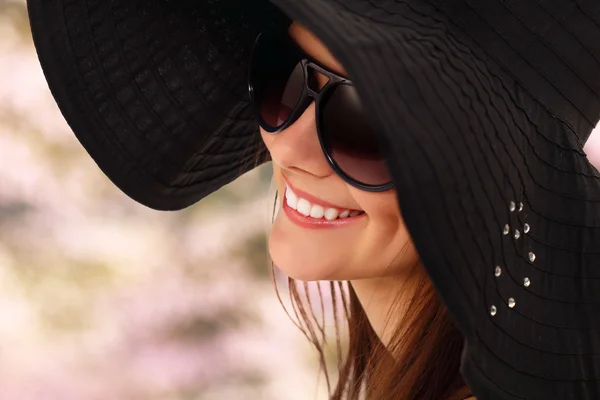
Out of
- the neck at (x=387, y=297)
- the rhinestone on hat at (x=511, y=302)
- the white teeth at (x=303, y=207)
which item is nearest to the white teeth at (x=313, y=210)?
the white teeth at (x=303, y=207)

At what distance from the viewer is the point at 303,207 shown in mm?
878

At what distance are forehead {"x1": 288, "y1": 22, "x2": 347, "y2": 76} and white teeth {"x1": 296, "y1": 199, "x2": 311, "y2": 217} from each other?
0.17 meters

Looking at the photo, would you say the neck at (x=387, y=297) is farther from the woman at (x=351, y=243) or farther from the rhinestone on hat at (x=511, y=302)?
the rhinestone on hat at (x=511, y=302)

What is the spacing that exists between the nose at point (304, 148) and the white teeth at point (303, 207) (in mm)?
46

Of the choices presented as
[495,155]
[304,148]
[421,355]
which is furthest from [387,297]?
[495,155]

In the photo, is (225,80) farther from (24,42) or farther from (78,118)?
(24,42)

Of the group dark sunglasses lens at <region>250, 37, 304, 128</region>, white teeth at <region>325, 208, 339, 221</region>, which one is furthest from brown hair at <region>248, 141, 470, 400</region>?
dark sunglasses lens at <region>250, 37, 304, 128</region>

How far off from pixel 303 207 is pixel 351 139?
14 cm

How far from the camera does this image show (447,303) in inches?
22.4

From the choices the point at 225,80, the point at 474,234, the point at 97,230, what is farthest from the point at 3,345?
the point at 474,234

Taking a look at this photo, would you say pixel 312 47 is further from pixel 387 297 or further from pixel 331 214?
pixel 387 297

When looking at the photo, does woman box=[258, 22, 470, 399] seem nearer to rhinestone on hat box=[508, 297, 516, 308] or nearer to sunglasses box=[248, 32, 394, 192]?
sunglasses box=[248, 32, 394, 192]

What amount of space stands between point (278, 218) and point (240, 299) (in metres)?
0.84

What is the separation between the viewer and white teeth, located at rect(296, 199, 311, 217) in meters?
0.87
